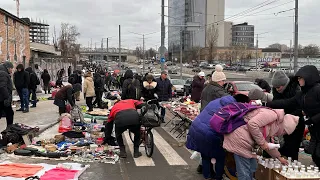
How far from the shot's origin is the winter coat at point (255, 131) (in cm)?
475

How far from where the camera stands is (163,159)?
8148 mm

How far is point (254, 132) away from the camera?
4.74 metres

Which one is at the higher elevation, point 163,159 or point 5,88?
point 5,88

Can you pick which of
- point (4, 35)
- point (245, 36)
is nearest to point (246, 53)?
point (245, 36)

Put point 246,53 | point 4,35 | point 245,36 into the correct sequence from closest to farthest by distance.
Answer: point 4,35, point 246,53, point 245,36

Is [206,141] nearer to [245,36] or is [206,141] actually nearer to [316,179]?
[316,179]

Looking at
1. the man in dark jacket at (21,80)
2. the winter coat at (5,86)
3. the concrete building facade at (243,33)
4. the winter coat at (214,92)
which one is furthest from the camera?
the concrete building facade at (243,33)

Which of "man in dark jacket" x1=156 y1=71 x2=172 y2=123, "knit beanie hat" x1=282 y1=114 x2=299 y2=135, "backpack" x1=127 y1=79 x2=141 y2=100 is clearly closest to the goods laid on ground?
"knit beanie hat" x1=282 y1=114 x2=299 y2=135

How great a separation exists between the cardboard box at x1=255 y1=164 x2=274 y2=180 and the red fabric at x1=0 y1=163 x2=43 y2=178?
157 inches

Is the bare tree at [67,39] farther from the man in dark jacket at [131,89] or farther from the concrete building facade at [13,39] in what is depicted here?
the man in dark jacket at [131,89]

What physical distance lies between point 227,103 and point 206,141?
0.67 metres

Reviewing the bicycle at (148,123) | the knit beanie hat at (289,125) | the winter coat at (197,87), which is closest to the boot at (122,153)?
the bicycle at (148,123)

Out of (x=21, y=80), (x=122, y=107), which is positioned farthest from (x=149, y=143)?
(x=21, y=80)

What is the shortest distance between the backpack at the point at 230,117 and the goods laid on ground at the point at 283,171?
0.88 m
